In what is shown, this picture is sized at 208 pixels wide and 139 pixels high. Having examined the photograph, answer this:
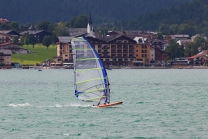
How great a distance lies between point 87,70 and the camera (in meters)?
44.3

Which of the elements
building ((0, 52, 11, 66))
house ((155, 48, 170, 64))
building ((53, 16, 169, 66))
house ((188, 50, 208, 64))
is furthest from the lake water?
house ((155, 48, 170, 64))

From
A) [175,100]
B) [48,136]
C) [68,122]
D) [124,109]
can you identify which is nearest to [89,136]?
[48,136]

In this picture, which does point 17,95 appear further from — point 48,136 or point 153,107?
point 48,136

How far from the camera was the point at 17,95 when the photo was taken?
63.2 meters

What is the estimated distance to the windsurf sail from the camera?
44406 millimetres

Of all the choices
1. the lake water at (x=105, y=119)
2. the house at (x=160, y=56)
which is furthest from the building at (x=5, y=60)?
the lake water at (x=105, y=119)

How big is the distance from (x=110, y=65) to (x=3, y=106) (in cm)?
13954

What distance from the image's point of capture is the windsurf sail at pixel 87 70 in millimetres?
44406

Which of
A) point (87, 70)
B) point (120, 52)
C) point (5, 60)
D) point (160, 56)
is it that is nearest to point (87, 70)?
point (87, 70)

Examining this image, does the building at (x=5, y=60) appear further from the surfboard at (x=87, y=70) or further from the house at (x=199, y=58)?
the surfboard at (x=87, y=70)

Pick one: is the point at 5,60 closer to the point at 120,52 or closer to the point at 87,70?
the point at 120,52

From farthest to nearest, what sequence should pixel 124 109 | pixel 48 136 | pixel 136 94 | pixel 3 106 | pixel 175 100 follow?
pixel 136 94
pixel 175 100
pixel 3 106
pixel 124 109
pixel 48 136

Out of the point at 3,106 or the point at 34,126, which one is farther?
the point at 3,106

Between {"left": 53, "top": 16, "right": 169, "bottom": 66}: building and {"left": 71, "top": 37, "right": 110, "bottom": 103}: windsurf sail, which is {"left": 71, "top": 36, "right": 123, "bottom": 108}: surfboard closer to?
{"left": 71, "top": 37, "right": 110, "bottom": 103}: windsurf sail
